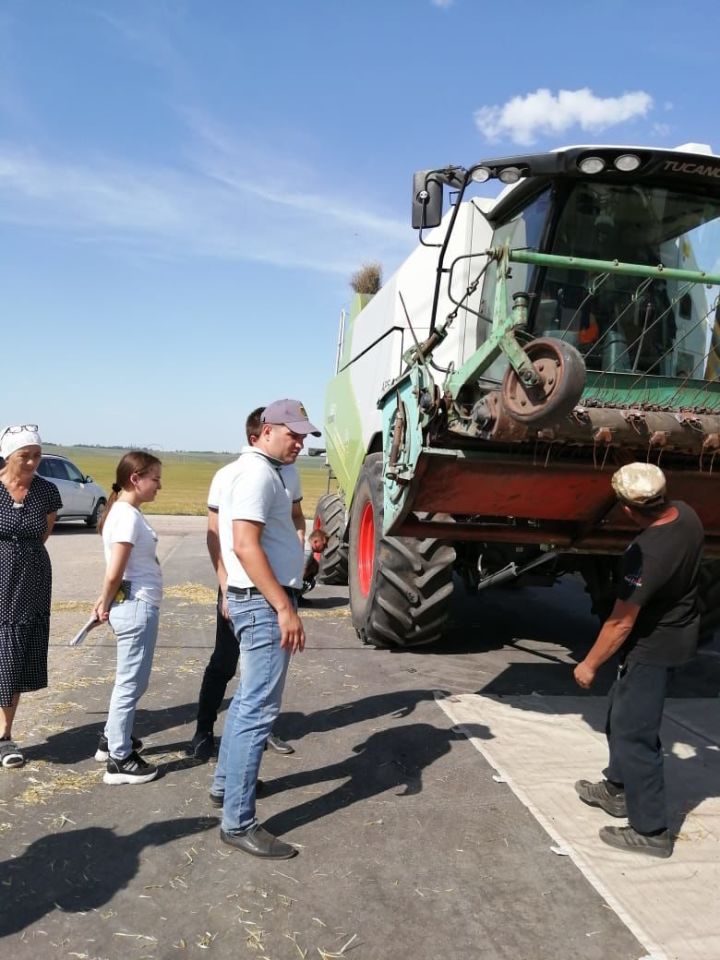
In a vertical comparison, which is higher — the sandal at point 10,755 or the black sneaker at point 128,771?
the black sneaker at point 128,771

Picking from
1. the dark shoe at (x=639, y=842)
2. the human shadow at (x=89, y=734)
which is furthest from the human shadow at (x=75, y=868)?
the dark shoe at (x=639, y=842)

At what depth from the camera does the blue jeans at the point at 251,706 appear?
3.11m

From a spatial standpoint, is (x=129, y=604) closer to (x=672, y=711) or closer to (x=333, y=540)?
(x=672, y=711)

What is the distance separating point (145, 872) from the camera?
2.97m

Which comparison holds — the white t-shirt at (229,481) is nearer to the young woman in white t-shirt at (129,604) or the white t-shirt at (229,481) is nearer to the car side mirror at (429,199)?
the young woman in white t-shirt at (129,604)

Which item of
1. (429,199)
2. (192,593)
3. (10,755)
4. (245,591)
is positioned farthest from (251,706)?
(192,593)

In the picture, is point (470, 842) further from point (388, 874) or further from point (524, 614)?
point (524, 614)

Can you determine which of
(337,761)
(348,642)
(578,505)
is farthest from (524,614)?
(337,761)

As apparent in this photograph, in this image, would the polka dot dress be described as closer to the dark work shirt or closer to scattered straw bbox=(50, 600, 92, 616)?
the dark work shirt

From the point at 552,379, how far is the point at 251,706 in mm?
1829

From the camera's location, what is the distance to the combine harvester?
12.6 ft

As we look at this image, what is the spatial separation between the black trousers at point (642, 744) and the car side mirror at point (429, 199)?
2.56m

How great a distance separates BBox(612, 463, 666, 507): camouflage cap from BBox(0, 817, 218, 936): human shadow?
2.26 meters

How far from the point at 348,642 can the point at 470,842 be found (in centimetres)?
357
